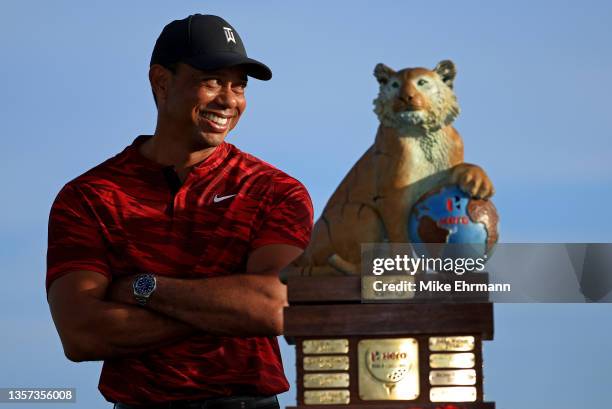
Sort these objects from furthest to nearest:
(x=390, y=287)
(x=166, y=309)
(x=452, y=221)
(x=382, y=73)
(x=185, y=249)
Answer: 1. (x=185, y=249)
2. (x=166, y=309)
3. (x=382, y=73)
4. (x=390, y=287)
5. (x=452, y=221)

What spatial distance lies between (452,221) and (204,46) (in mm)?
2399

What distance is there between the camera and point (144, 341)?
9.05 m

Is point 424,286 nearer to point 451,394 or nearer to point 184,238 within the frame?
point 451,394

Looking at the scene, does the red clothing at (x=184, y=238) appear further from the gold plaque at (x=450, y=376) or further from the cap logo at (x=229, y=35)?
the gold plaque at (x=450, y=376)

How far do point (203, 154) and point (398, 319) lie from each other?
215 centimetres

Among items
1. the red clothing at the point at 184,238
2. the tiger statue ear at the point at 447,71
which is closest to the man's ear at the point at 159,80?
the red clothing at the point at 184,238

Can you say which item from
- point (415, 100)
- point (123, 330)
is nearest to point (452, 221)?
point (415, 100)

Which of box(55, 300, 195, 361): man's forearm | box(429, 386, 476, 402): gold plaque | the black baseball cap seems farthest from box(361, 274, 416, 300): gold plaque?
the black baseball cap

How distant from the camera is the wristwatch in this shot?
9000mm

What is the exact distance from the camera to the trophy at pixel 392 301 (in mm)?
8609

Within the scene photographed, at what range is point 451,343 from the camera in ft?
28.6

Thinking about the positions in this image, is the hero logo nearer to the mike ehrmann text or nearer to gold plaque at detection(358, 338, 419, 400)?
the mike ehrmann text

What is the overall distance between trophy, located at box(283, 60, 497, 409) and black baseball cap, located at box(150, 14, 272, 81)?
1276 millimetres

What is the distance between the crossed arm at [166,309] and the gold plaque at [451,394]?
44.3 inches
